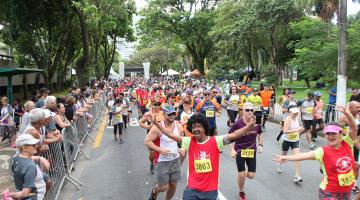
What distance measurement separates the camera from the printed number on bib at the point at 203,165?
15.8 ft

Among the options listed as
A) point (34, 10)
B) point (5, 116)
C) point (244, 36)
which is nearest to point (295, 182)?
point (5, 116)

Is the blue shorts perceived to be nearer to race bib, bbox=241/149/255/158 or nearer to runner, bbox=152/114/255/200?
runner, bbox=152/114/255/200

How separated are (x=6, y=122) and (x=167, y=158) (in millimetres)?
8803

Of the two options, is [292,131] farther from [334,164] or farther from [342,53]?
[342,53]

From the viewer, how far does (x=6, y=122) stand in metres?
13.3

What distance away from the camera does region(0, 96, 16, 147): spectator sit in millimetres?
13320

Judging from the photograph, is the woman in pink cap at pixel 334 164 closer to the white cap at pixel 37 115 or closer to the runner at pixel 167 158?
the runner at pixel 167 158

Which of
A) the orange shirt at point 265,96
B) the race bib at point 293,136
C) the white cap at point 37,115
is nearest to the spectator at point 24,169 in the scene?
the white cap at point 37,115

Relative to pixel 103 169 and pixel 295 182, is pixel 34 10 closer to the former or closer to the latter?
pixel 103 169

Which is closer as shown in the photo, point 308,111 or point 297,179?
point 297,179

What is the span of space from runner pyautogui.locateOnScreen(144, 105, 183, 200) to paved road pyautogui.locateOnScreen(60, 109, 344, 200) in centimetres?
100

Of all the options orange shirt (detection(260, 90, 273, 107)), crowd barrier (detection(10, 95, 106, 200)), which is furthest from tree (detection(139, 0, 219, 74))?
crowd barrier (detection(10, 95, 106, 200))

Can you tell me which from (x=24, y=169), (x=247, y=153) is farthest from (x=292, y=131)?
(x=24, y=169)

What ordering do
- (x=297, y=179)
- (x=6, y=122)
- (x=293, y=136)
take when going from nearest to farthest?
(x=297, y=179) < (x=293, y=136) < (x=6, y=122)
